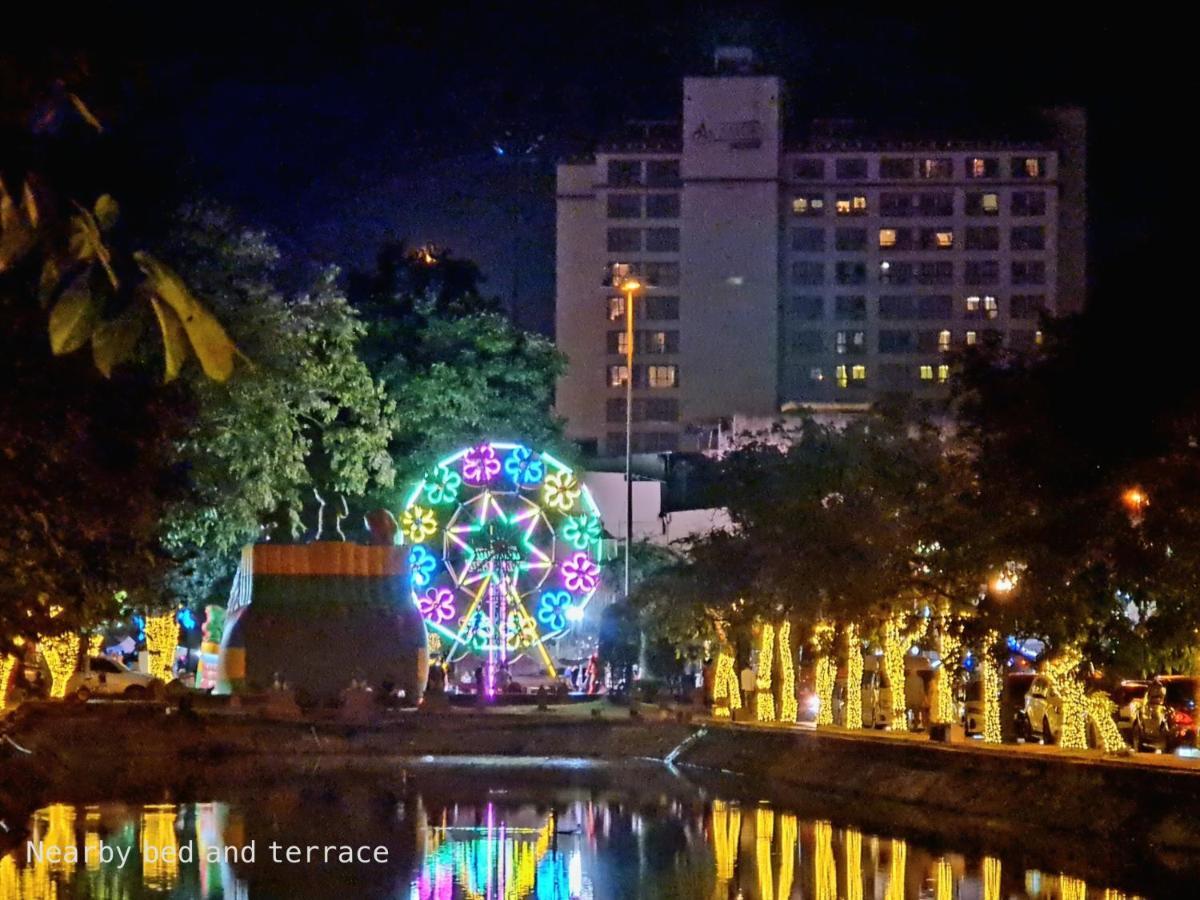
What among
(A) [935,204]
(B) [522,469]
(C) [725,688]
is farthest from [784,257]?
(C) [725,688]

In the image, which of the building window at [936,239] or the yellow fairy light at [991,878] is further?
the building window at [936,239]

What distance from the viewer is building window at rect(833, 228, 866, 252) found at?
117250 millimetres

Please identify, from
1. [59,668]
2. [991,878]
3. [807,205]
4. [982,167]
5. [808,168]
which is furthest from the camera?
[807,205]

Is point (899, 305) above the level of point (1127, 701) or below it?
above

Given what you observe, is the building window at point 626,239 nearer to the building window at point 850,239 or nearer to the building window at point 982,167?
the building window at point 850,239

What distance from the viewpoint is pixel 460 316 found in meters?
66.1

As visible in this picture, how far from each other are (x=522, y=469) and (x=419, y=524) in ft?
10.7

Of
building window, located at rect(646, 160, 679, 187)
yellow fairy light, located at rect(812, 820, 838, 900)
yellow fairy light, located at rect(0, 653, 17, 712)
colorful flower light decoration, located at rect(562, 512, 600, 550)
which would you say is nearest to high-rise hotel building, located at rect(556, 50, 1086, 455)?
building window, located at rect(646, 160, 679, 187)

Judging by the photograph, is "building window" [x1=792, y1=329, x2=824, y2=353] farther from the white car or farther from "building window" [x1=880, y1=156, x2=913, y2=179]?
the white car

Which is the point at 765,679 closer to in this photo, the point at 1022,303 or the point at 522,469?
the point at 522,469

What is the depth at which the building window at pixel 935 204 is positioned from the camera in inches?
4611

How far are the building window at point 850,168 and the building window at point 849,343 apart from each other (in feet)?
31.2

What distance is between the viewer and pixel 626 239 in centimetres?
11406

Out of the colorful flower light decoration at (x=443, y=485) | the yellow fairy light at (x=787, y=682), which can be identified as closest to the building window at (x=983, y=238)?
the colorful flower light decoration at (x=443, y=485)
